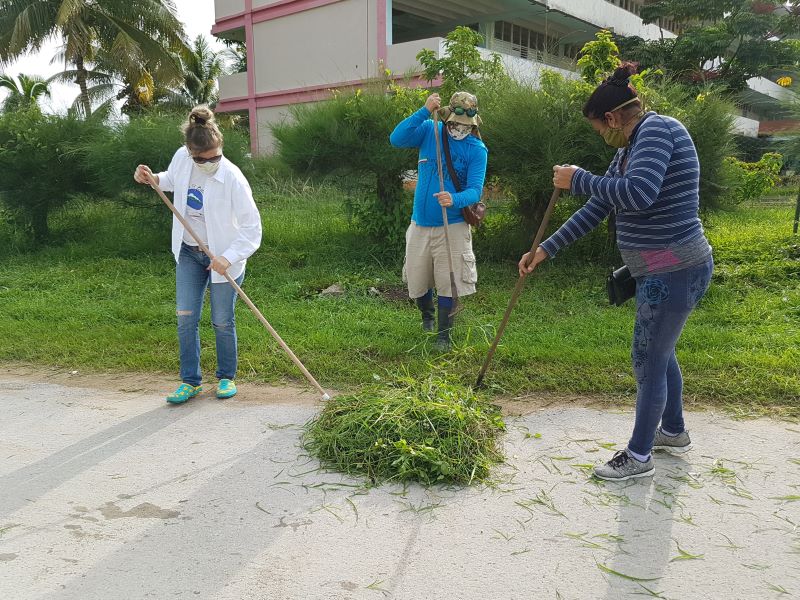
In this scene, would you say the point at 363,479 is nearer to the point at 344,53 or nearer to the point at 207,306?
the point at 207,306

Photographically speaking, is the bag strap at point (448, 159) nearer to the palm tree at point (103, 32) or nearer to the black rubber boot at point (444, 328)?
the black rubber boot at point (444, 328)

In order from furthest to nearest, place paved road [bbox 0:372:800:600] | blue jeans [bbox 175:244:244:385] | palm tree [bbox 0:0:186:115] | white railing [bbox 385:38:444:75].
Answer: palm tree [bbox 0:0:186:115] → white railing [bbox 385:38:444:75] → blue jeans [bbox 175:244:244:385] → paved road [bbox 0:372:800:600]

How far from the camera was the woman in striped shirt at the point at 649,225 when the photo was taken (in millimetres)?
3027

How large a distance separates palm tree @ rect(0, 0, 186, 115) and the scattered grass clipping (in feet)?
63.2

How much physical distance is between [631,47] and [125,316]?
884 inches

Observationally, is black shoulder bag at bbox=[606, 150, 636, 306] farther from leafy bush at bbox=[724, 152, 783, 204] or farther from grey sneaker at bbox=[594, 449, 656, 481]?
leafy bush at bbox=[724, 152, 783, 204]

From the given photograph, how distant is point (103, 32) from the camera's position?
69.1 feet

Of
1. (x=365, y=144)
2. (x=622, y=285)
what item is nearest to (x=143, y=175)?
(x=622, y=285)

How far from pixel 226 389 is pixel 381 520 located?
6.69ft

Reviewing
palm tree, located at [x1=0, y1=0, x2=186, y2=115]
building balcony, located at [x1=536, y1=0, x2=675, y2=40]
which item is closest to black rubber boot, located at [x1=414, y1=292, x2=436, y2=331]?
palm tree, located at [x1=0, y1=0, x2=186, y2=115]

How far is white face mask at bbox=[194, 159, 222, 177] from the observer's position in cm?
435

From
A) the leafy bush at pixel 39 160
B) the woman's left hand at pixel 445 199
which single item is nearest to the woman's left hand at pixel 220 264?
the woman's left hand at pixel 445 199

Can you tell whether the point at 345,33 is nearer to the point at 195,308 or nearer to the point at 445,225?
the point at 445,225

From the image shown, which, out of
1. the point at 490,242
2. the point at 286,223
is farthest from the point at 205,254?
the point at 286,223
